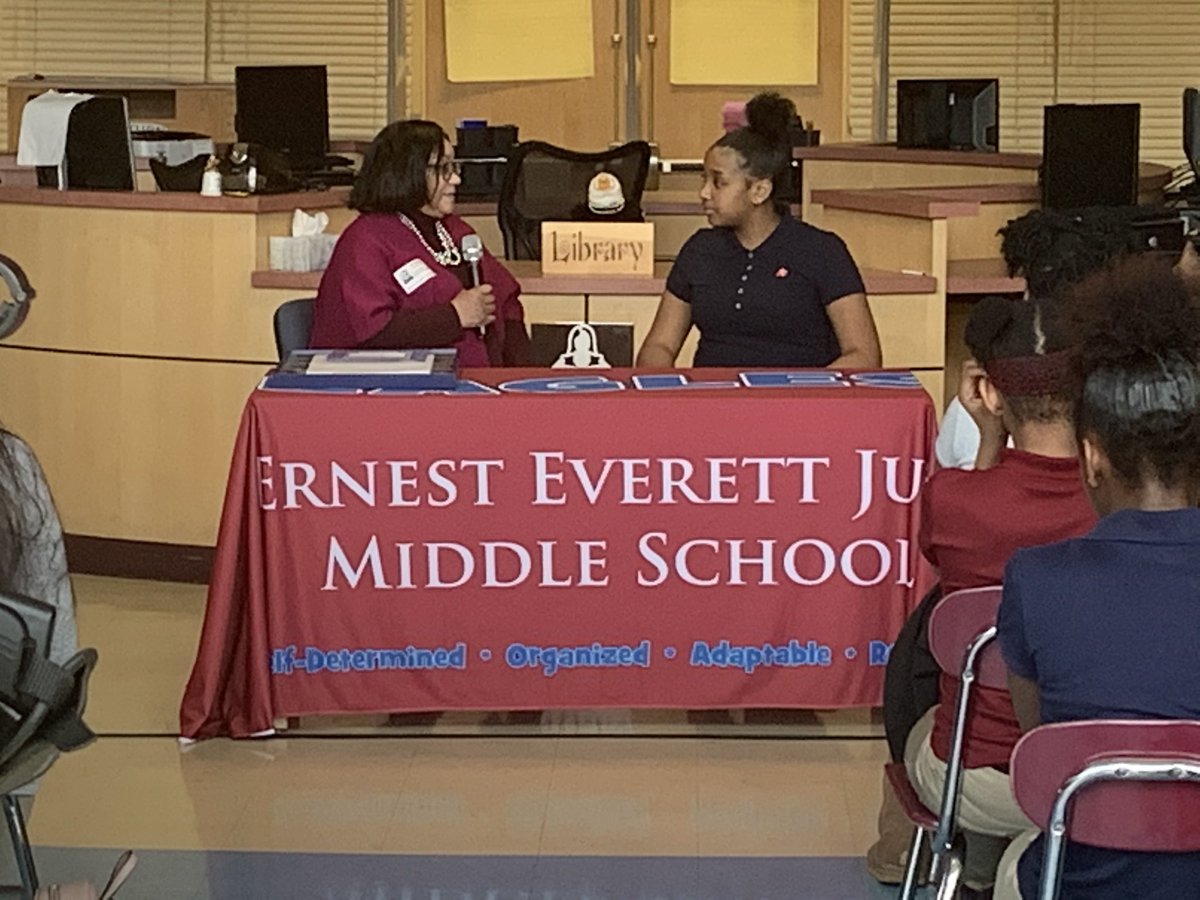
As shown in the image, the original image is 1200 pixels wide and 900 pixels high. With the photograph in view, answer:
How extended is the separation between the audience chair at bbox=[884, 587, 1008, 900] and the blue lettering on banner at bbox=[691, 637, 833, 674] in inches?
61.9

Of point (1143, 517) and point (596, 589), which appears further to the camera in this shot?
point (596, 589)

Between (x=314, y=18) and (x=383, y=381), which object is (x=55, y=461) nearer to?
(x=383, y=381)

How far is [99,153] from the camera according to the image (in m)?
6.70

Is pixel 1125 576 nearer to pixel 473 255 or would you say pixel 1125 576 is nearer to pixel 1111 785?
pixel 1111 785

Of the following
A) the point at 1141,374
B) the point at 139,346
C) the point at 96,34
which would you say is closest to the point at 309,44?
the point at 96,34

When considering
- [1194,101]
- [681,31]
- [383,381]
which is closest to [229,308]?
[383,381]

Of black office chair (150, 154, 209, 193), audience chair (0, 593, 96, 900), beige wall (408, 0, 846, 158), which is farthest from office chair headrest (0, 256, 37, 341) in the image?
beige wall (408, 0, 846, 158)

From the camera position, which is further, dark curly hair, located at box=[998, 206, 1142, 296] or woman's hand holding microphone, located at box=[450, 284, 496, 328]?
woman's hand holding microphone, located at box=[450, 284, 496, 328]

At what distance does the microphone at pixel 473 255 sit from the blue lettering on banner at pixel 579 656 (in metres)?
0.83

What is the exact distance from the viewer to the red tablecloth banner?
446cm

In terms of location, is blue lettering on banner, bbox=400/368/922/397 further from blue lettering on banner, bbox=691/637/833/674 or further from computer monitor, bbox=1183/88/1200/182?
computer monitor, bbox=1183/88/1200/182

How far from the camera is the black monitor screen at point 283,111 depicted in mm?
9344

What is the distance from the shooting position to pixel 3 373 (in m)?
6.16

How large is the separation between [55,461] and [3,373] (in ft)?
0.94
